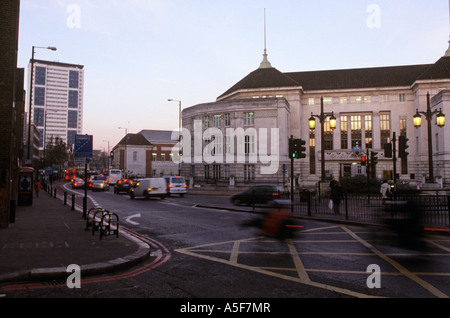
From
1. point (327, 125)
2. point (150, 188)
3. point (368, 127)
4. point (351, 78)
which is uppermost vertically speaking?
point (351, 78)

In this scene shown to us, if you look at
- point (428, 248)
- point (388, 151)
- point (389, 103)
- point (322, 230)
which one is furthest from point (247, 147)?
point (428, 248)

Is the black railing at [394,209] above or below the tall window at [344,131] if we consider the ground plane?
below

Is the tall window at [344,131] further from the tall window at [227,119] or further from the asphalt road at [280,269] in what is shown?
the asphalt road at [280,269]

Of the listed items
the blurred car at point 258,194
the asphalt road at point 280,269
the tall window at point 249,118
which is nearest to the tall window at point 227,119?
the tall window at point 249,118

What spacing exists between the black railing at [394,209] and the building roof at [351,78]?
143 feet

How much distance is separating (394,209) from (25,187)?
2124cm

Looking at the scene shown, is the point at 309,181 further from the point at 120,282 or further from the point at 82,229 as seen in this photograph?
the point at 120,282

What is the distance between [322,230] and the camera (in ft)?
39.5

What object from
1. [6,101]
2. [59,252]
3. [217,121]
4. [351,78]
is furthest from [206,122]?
[59,252]

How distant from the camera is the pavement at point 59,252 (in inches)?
244

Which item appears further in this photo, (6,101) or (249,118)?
(249,118)

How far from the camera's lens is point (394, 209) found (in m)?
9.47

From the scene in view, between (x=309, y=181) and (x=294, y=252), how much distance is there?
50329 millimetres

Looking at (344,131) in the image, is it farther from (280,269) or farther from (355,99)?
(280,269)
